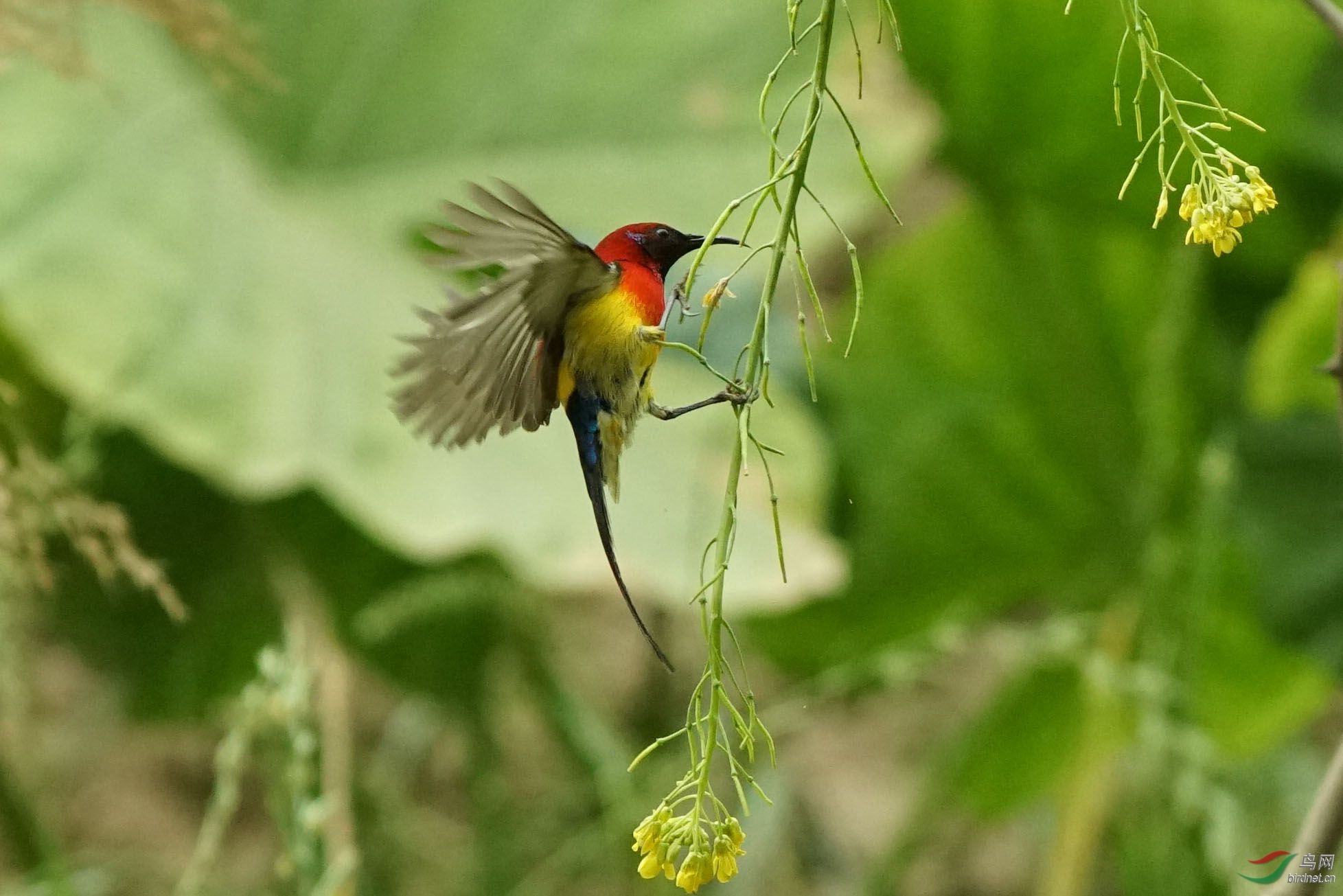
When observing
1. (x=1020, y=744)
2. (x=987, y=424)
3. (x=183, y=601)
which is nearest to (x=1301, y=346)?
(x=987, y=424)

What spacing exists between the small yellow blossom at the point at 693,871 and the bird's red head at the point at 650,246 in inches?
5.9

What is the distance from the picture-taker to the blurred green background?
3.20 ft

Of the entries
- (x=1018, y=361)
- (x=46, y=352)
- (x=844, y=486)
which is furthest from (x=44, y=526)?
(x=1018, y=361)

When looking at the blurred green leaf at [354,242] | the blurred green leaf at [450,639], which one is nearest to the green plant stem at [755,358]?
the blurred green leaf at [354,242]

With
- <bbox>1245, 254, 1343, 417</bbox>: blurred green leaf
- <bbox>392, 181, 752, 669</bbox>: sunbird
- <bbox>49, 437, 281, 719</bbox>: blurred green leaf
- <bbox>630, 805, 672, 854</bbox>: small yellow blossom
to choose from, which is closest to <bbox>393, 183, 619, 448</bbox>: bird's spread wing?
<bbox>392, 181, 752, 669</bbox>: sunbird

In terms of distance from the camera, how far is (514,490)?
3.26 feet

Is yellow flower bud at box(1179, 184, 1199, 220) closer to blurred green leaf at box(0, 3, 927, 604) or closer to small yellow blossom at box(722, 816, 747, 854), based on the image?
small yellow blossom at box(722, 816, 747, 854)

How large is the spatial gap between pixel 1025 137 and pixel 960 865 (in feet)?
4.02

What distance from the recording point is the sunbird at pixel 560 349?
29cm

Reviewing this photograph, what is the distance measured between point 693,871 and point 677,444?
2.76ft

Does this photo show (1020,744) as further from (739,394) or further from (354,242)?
(739,394)

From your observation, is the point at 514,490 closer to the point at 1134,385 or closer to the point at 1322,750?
the point at 1134,385

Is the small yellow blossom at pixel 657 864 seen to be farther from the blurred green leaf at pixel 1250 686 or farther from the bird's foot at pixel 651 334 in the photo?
the blurred green leaf at pixel 1250 686

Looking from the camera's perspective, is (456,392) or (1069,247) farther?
(1069,247)
